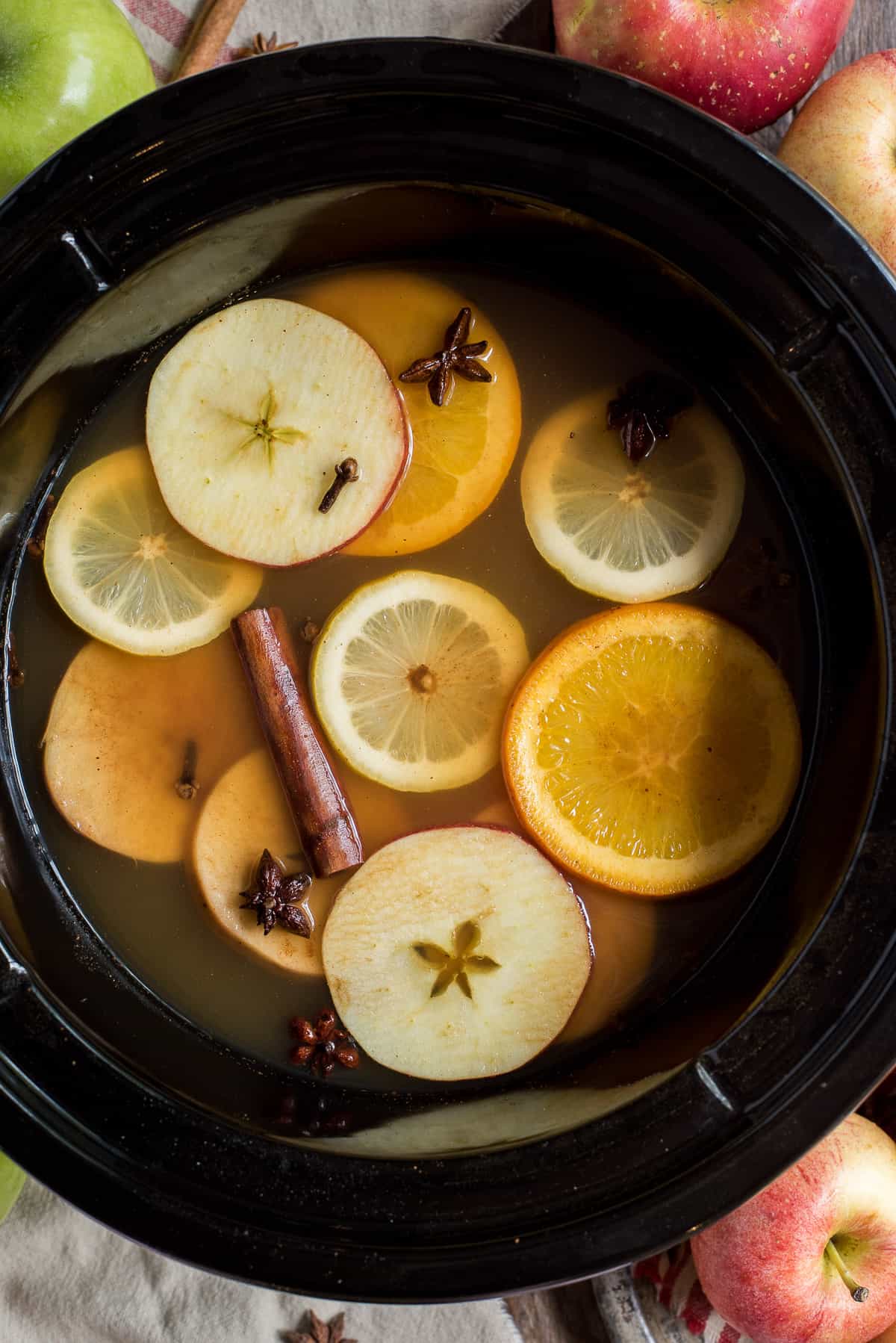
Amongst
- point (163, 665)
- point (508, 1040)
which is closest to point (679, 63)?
point (163, 665)

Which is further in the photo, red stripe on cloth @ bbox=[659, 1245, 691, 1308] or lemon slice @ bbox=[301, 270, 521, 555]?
red stripe on cloth @ bbox=[659, 1245, 691, 1308]

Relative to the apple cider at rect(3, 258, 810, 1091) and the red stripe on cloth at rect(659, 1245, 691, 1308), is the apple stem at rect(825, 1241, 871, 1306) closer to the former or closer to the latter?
the red stripe on cloth at rect(659, 1245, 691, 1308)

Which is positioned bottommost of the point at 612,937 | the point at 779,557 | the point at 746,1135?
the point at 746,1135

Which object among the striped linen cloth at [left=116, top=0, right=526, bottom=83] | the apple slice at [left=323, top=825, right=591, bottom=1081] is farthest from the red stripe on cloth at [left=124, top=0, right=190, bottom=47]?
the apple slice at [left=323, top=825, right=591, bottom=1081]

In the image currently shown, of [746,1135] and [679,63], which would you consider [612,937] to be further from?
[679,63]

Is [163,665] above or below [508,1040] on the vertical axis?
above

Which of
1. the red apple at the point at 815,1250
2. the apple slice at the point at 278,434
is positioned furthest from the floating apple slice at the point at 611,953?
the apple slice at the point at 278,434

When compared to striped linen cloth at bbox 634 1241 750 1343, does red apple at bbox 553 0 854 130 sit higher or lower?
higher

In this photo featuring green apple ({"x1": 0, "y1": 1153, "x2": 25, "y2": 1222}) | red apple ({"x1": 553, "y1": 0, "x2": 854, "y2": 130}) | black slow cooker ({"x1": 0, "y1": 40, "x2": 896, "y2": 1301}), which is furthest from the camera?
green apple ({"x1": 0, "y1": 1153, "x2": 25, "y2": 1222})
